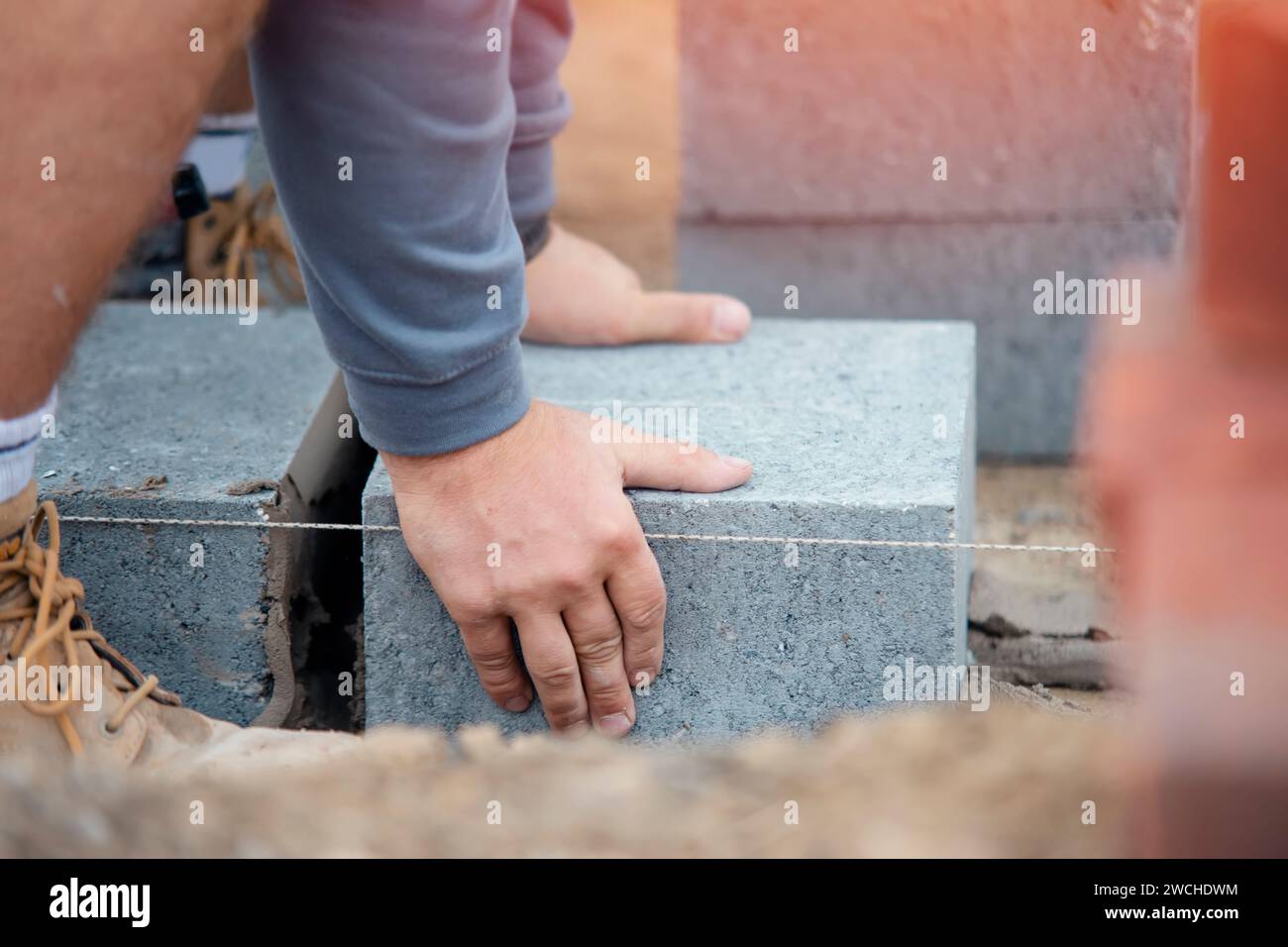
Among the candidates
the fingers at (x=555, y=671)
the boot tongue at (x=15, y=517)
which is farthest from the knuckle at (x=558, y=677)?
the boot tongue at (x=15, y=517)

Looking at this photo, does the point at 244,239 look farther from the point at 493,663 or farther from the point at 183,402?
the point at 493,663

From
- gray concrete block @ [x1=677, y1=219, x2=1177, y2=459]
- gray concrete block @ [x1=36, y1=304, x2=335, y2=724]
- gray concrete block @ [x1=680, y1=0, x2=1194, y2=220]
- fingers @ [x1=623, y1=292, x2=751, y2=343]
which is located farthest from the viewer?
gray concrete block @ [x1=677, y1=219, x2=1177, y2=459]

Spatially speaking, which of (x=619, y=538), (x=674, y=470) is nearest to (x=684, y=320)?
(x=674, y=470)

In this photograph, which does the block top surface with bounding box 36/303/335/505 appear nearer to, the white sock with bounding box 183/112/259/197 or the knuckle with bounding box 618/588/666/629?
the white sock with bounding box 183/112/259/197

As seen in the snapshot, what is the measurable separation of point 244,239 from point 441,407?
1139mm

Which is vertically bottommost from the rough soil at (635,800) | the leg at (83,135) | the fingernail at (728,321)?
the rough soil at (635,800)

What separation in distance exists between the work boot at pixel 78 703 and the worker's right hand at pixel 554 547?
0.68ft

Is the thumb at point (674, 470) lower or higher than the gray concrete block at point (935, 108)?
lower

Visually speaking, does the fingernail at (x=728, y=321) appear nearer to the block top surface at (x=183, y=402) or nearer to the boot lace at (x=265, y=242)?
the block top surface at (x=183, y=402)

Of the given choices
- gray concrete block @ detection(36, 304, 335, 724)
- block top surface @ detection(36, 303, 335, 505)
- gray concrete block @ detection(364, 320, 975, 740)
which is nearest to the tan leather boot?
block top surface @ detection(36, 303, 335, 505)

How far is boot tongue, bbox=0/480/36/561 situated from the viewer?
4.25 feet

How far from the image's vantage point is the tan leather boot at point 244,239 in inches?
89.1

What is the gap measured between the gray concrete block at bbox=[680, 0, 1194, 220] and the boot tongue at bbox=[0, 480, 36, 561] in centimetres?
139
